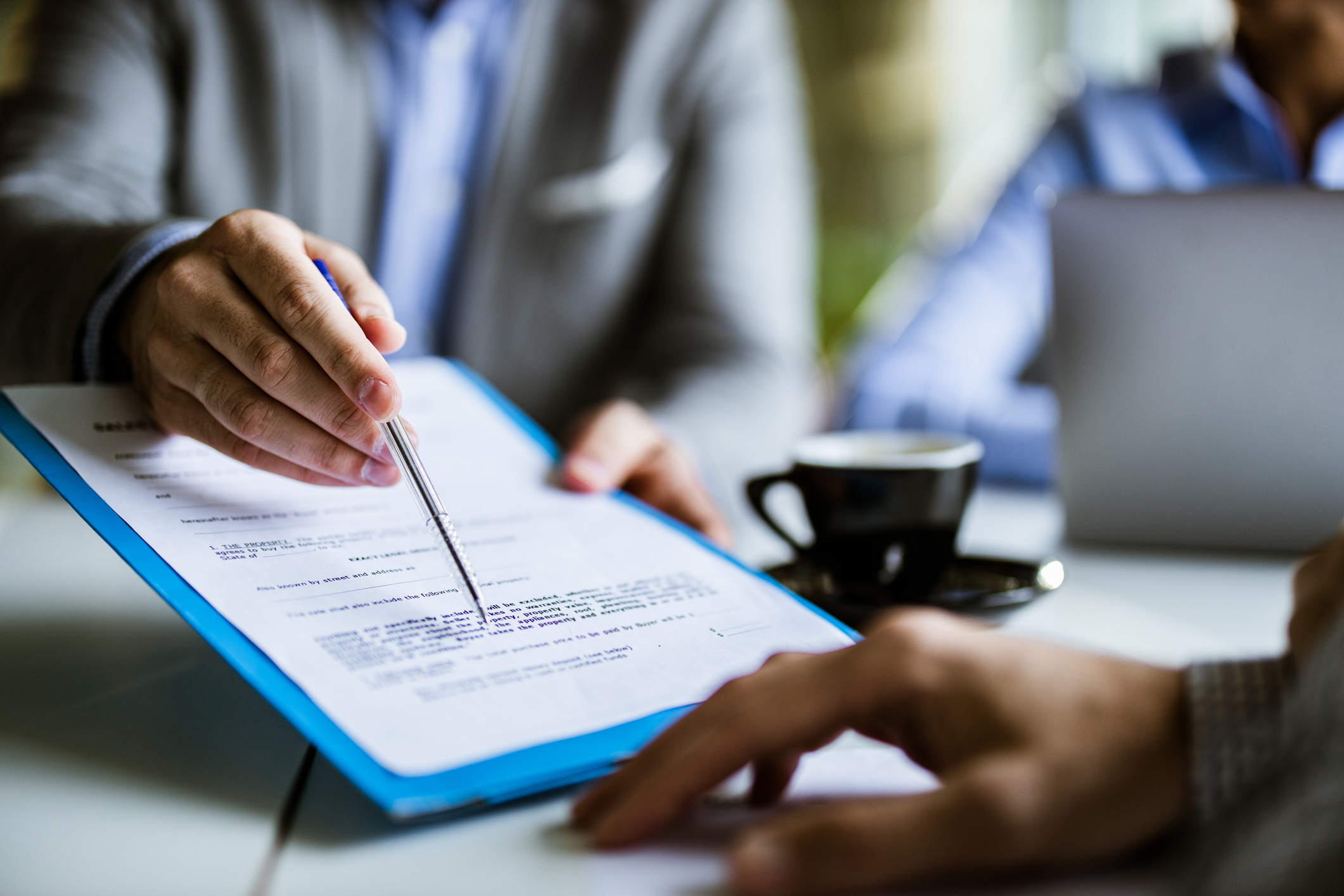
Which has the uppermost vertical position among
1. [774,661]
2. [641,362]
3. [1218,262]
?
[1218,262]

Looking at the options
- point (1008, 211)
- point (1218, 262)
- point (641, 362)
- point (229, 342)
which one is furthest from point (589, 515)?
point (1008, 211)

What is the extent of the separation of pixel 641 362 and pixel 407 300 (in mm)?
318

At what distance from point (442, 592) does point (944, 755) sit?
0.24 m

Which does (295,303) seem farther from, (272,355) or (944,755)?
(944,755)

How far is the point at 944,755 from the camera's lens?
295mm

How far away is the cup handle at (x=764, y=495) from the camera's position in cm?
→ 63

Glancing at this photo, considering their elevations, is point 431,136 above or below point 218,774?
above

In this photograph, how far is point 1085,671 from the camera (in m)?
0.29

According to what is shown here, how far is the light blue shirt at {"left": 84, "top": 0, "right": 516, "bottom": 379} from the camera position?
46.9 inches

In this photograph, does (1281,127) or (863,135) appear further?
(863,135)

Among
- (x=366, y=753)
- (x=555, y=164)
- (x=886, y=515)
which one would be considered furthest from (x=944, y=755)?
(x=555, y=164)

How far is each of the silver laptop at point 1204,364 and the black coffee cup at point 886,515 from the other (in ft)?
0.42

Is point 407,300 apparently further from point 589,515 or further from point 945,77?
point 945,77

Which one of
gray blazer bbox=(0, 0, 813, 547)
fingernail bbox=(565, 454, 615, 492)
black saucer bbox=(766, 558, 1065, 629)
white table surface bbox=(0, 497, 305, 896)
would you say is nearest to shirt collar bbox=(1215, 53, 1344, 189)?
gray blazer bbox=(0, 0, 813, 547)
